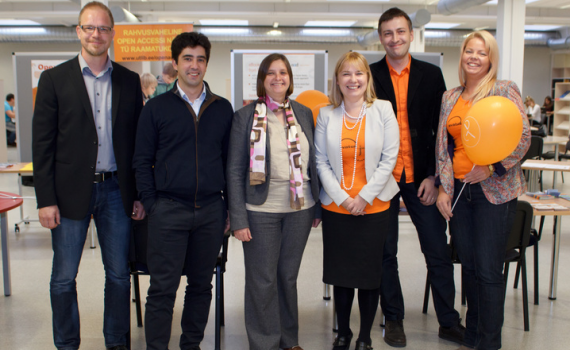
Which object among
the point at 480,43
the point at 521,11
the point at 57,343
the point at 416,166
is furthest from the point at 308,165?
the point at 521,11

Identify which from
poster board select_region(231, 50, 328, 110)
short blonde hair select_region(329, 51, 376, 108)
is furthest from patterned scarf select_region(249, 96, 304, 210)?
poster board select_region(231, 50, 328, 110)

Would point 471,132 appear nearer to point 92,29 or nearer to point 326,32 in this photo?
point 92,29

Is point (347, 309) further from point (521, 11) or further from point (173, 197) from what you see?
point (521, 11)

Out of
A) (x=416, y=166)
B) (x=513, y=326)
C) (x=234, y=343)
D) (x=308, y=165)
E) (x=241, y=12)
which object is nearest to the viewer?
(x=308, y=165)

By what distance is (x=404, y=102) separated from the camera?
248 cm

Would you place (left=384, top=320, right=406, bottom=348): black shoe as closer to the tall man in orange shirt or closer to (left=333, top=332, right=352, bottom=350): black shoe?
the tall man in orange shirt

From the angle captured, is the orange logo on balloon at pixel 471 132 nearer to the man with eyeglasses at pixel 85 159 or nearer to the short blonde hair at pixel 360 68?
the short blonde hair at pixel 360 68

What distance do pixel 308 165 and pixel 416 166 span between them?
62 cm

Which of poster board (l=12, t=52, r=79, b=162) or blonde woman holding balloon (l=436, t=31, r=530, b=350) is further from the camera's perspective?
poster board (l=12, t=52, r=79, b=162)

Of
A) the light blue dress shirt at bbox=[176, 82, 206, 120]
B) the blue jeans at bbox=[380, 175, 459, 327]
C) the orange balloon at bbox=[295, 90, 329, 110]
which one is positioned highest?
the orange balloon at bbox=[295, 90, 329, 110]

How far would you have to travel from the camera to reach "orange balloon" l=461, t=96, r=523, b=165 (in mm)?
2033

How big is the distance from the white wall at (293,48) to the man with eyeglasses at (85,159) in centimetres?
1209

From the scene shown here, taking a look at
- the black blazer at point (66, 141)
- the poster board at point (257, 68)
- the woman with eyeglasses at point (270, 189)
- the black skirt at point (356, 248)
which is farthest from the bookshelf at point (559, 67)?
the black blazer at point (66, 141)

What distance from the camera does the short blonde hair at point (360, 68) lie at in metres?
2.24
